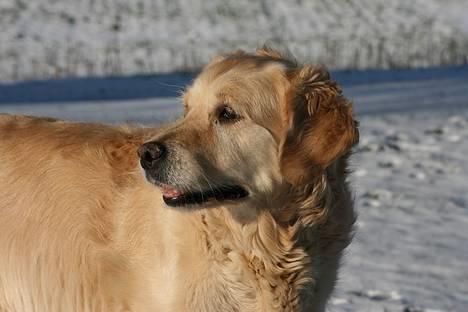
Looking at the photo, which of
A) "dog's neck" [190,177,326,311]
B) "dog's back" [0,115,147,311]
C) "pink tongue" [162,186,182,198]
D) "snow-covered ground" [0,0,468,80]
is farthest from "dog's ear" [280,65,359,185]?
"snow-covered ground" [0,0,468,80]

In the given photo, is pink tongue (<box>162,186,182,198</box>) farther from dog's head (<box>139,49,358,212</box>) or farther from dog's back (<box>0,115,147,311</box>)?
dog's back (<box>0,115,147,311</box>)

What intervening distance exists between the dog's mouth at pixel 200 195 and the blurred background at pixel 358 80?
52.5 inches

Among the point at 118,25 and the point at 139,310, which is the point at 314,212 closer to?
the point at 139,310

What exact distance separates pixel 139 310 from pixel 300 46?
18227 millimetres

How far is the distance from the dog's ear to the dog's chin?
0.23 meters

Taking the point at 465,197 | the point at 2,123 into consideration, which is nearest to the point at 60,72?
the point at 465,197

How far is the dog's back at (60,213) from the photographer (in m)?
4.11

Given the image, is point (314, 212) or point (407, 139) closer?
point (314, 212)

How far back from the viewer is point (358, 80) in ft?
55.7

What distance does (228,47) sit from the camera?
21453 millimetres

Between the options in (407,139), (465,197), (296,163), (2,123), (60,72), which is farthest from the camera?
(60,72)

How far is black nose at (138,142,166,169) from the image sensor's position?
12.4 feet

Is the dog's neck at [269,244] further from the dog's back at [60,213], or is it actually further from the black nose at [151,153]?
the dog's back at [60,213]

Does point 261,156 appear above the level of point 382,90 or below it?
above
